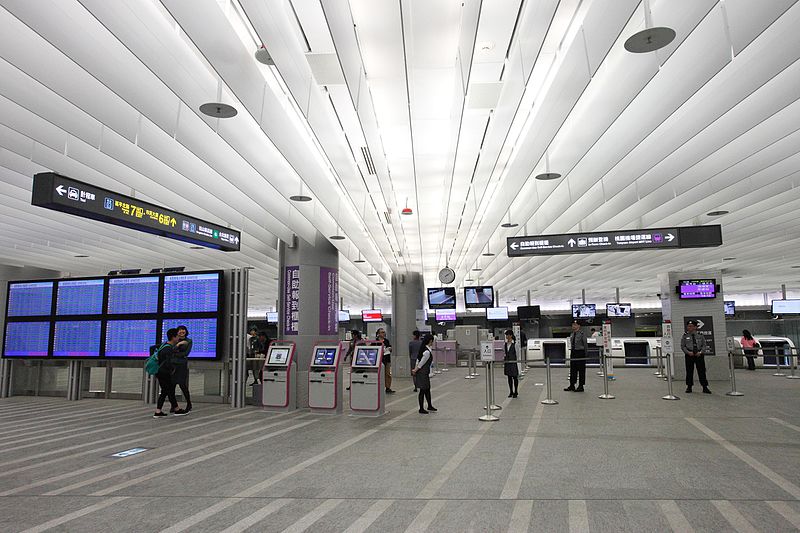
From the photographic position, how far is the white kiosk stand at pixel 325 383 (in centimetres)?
1033

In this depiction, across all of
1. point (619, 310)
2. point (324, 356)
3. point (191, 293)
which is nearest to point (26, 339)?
point (191, 293)

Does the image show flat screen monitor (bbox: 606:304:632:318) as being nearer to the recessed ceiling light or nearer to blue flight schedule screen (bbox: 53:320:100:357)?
blue flight schedule screen (bbox: 53:320:100:357)

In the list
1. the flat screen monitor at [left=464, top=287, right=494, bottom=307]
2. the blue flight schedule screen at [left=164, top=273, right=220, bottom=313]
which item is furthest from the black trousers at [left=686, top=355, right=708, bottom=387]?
the flat screen monitor at [left=464, top=287, right=494, bottom=307]

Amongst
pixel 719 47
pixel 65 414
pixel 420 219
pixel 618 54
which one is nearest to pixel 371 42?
pixel 618 54

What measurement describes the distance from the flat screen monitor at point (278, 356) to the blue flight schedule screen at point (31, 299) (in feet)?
19.7

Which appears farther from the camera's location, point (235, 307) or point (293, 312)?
point (293, 312)

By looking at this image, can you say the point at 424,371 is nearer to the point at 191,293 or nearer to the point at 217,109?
the point at 191,293

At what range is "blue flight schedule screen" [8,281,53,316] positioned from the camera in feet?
42.9

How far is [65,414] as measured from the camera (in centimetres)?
1066

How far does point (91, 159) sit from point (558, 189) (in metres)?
8.53

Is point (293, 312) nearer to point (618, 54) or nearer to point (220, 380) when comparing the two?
point (220, 380)

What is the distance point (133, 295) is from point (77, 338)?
6.00ft

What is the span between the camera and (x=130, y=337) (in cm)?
1202

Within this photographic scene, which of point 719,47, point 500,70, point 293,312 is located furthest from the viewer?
point 293,312
